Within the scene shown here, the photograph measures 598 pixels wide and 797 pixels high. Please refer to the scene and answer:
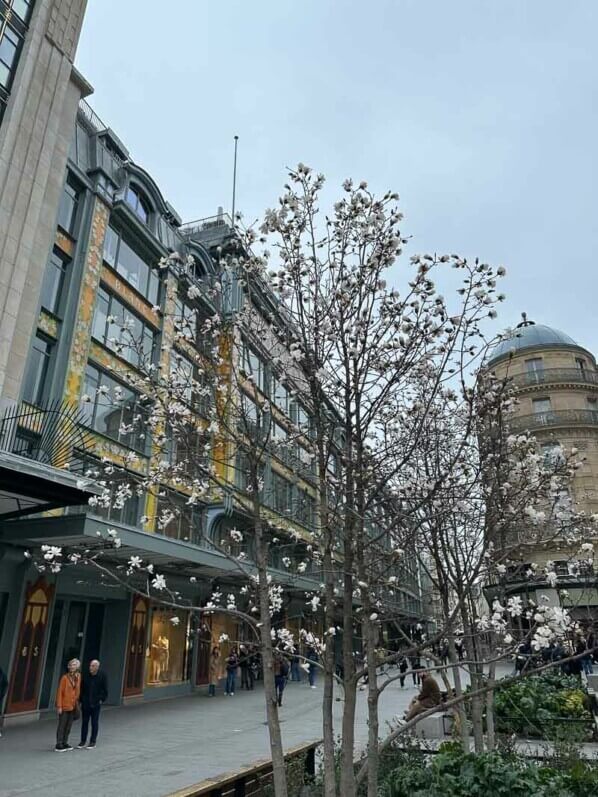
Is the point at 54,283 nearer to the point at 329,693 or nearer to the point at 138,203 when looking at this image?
the point at 138,203

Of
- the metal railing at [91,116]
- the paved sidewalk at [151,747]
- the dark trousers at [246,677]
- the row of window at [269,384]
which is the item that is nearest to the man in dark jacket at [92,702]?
the paved sidewalk at [151,747]

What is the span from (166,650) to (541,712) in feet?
46.0

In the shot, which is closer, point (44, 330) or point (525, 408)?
point (44, 330)

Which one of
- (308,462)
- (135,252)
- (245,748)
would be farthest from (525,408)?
(308,462)

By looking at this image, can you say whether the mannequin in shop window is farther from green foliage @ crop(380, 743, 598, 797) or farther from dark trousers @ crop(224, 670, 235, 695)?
green foliage @ crop(380, 743, 598, 797)

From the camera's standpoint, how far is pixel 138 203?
24328 millimetres

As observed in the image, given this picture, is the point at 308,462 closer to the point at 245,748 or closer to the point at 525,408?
the point at 245,748

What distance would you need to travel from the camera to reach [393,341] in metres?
5.43

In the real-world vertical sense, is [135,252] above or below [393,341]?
above

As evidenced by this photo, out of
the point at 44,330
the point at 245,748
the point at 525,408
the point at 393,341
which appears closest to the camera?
the point at 393,341

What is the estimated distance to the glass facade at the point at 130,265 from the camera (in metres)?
21.7

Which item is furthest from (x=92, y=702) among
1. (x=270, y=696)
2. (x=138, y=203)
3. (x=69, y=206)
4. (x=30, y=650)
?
(x=138, y=203)

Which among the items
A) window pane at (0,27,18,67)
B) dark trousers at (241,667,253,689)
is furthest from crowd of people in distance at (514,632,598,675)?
window pane at (0,27,18,67)

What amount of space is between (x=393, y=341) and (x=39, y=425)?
14144 mm
